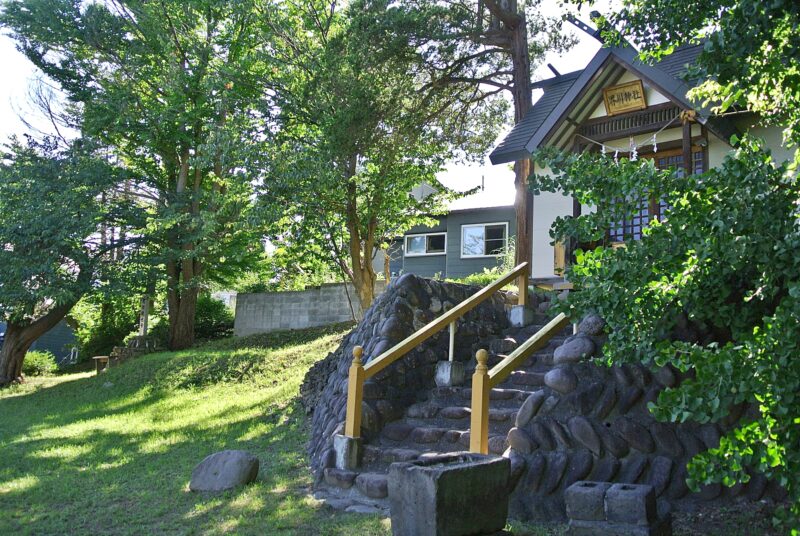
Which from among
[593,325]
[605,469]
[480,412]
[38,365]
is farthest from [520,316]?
[38,365]

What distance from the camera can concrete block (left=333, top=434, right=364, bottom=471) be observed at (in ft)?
23.4

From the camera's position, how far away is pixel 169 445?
953 centimetres

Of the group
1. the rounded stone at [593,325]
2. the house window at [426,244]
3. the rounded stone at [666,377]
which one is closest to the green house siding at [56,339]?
the house window at [426,244]

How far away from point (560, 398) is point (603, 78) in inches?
292

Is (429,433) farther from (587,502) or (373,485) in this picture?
(587,502)

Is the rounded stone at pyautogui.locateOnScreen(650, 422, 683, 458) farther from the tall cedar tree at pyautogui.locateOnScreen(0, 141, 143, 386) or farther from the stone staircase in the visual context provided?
the tall cedar tree at pyautogui.locateOnScreen(0, 141, 143, 386)

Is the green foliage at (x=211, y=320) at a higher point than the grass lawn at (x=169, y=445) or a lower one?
higher

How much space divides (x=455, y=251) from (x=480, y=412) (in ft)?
60.9

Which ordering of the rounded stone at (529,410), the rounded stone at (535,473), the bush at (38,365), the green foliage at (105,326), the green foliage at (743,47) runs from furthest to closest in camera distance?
the green foliage at (105,326), the bush at (38,365), the rounded stone at (529,410), the rounded stone at (535,473), the green foliage at (743,47)

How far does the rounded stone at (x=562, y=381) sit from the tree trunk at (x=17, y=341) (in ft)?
55.1

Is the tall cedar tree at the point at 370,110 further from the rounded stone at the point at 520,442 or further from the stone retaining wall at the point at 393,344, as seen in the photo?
the rounded stone at the point at 520,442

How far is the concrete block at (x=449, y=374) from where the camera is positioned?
27.7 ft

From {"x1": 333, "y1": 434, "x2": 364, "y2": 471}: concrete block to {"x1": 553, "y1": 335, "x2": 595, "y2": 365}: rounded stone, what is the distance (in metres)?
2.28

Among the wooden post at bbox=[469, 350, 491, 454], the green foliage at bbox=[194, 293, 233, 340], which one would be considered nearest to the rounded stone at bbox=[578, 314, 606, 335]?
the wooden post at bbox=[469, 350, 491, 454]
